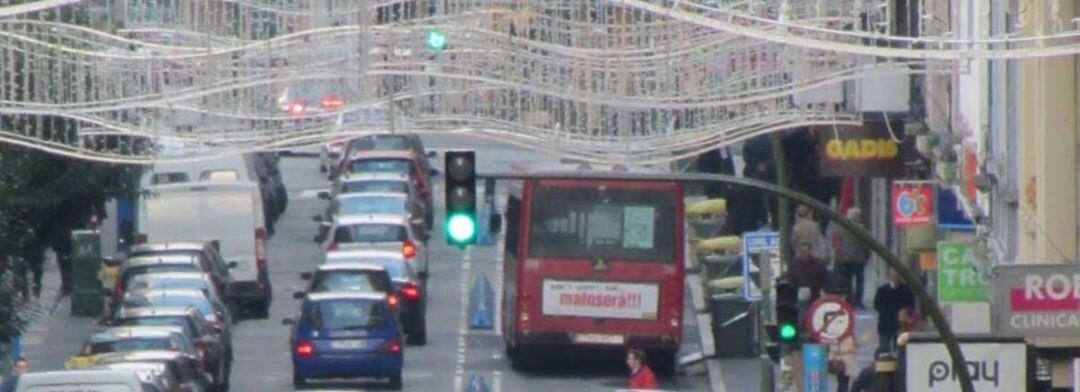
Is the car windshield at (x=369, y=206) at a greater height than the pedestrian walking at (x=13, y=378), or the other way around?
the car windshield at (x=369, y=206)

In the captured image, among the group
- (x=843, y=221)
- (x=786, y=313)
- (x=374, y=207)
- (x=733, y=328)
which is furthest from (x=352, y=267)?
(x=843, y=221)

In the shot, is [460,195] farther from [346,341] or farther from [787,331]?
[346,341]

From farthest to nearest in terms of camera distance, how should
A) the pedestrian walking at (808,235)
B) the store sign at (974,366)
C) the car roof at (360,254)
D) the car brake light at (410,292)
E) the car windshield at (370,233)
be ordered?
the car windshield at (370,233), the car roof at (360,254), the car brake light at (410,292), the pedestrian walking at (808,235), the store sign at (974,366)

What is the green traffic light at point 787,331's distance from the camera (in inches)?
1134

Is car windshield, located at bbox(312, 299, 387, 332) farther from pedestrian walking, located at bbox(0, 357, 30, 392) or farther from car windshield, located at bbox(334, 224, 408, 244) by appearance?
A: car windshield, located at bbox(334, 224, 408, 244)

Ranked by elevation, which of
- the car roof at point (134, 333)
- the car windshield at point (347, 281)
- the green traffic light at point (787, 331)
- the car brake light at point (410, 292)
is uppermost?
the green traffic light at point (787, 331)

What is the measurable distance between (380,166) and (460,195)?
33.9 metres

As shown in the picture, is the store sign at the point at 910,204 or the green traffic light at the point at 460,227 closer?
the green traffic light at the point at 460,227

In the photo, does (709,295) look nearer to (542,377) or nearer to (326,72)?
(542,377)

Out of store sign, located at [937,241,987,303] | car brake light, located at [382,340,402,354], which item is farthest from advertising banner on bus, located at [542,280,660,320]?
store sign, located at [937,241,987,303]

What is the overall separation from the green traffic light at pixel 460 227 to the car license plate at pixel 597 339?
1706 centimetres

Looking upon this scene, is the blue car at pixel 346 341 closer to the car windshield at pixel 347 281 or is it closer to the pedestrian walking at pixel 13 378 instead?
the car windshield at pixel 347 281

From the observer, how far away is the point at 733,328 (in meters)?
43.3

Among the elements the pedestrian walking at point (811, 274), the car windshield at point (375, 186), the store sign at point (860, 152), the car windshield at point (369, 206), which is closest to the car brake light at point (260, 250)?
the car windshield at point (369, 206)
